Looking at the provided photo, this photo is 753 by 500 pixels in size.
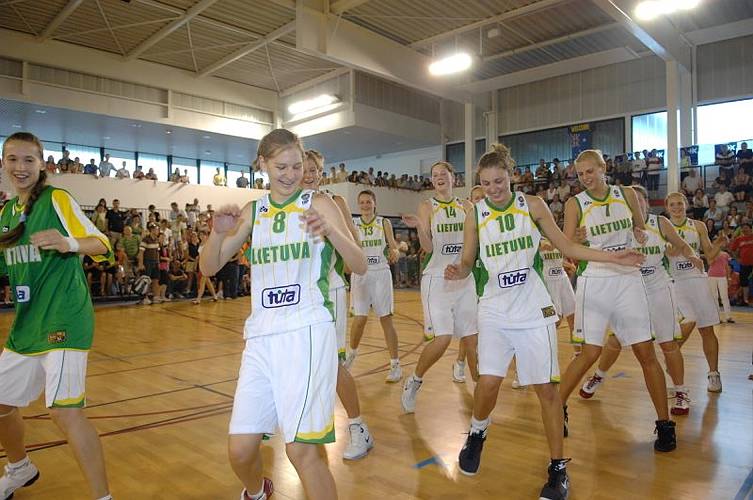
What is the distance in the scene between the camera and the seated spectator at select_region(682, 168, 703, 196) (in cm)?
1727

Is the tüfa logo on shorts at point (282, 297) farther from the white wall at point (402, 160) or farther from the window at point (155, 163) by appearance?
the window at point (155, 163)

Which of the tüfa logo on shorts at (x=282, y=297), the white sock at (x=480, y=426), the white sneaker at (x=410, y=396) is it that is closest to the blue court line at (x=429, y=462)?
the white sock at (x=480, y=426)

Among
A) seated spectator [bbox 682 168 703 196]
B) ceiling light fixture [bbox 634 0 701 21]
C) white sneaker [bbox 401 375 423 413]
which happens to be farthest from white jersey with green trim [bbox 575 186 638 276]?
seated spectator [bbox 682 168 703 196]

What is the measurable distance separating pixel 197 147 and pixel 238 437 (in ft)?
86.3

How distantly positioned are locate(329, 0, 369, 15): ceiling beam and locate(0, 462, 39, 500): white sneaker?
49.5 ft

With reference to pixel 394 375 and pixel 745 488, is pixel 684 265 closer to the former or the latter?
pixel 745 488

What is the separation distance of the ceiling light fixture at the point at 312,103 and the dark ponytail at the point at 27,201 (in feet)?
68.7

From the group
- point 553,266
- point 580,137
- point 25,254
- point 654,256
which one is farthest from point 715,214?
point 25,254

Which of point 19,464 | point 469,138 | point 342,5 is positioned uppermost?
point 342,5

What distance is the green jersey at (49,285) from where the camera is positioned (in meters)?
2.99

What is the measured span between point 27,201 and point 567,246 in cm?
325

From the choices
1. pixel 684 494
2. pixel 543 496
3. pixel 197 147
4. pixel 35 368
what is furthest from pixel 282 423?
pixel 197 147

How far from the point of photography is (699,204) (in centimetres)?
1636

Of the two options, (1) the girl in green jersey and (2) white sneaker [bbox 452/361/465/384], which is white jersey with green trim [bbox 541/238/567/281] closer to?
(2) white sneaker [bbox 452/361/465/384]
